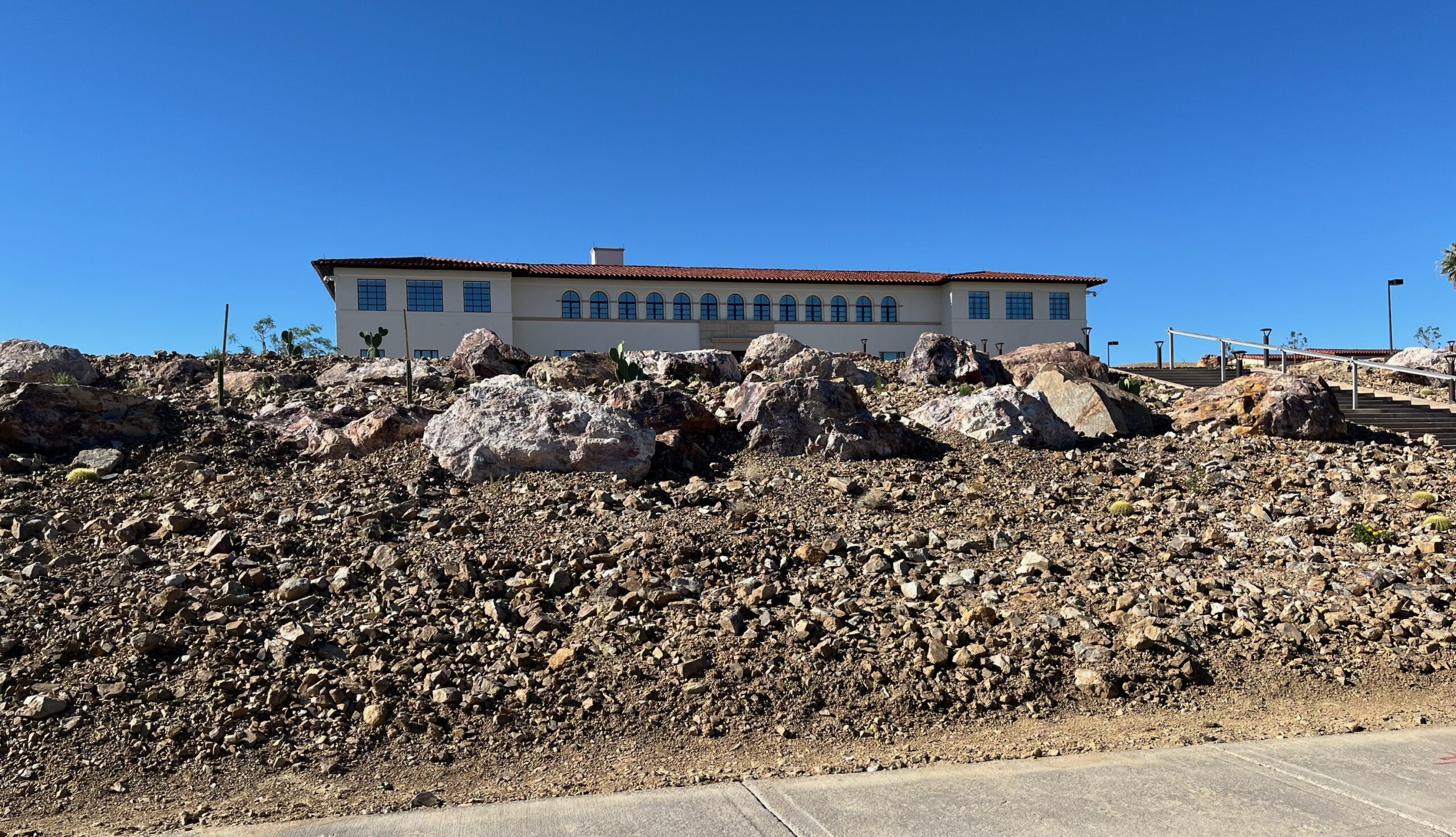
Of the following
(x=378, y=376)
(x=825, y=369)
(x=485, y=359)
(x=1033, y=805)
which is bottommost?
(x=1033, y=805)

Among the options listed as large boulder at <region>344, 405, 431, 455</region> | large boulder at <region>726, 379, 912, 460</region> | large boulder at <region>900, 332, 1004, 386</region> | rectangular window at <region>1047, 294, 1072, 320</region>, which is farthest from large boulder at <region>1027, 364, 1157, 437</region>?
rectangular window at <region>1047, 294, 1072, 320</region>

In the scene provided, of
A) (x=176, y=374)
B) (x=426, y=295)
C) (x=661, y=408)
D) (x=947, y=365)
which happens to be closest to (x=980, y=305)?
(x=426, y=295)

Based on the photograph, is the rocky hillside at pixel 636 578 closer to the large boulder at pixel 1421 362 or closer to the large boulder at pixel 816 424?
the large boulder at pixel 816 424

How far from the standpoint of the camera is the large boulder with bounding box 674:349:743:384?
16109 millimetres

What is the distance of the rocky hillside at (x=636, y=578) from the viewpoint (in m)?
5.91

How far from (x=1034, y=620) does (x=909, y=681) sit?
4.59 ft

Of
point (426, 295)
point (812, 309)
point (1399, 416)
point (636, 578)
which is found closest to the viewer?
point (636, 578)

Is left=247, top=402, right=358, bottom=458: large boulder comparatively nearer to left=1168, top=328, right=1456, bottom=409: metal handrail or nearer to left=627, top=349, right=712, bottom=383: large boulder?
left=627, top=349, right=712, bottom=383: large boulder

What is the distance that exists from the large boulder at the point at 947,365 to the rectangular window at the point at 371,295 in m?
26.1

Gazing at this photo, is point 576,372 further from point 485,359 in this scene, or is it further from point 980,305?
point 980,305

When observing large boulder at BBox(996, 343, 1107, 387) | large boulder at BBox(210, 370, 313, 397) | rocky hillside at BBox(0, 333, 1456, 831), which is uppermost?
large boulder at BBox(996, 343, 1107, 387)

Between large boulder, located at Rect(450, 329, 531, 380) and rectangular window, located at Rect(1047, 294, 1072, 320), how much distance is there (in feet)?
104

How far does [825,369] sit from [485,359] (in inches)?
235

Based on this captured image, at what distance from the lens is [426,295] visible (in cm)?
3728
